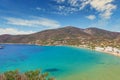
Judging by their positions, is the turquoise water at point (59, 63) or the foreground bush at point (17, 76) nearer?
the foreground bush at point (17, 76)

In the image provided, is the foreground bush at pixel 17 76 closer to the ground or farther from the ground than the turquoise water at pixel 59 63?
farther from the ground

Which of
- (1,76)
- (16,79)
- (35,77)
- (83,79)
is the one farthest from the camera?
(83,79)

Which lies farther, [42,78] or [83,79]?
[83,79]

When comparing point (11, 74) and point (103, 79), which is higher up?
point (11, 74)

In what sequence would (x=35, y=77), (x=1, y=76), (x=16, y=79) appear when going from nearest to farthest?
(x=1, y=76)
(x=16, y=79)
(x=35, y=77)

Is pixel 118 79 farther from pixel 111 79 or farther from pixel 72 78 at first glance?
pixel 72 78

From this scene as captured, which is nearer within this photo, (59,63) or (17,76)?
(17,76)

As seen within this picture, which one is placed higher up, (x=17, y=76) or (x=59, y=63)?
(x=17, y=76)

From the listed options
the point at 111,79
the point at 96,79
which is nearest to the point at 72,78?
the point at 96,79

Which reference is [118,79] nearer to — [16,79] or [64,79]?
[64,79]
